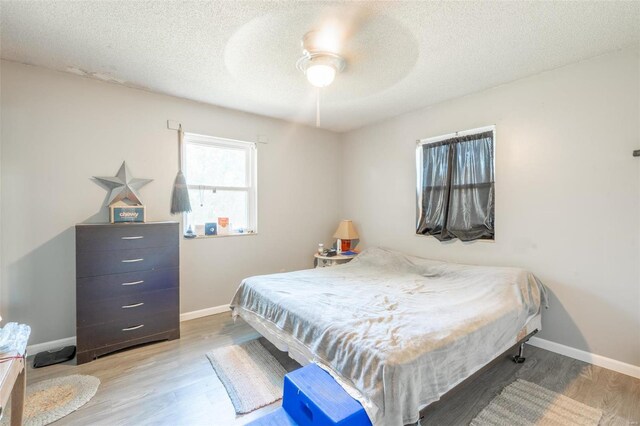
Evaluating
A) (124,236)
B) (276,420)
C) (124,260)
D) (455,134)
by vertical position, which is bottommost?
(276,420)

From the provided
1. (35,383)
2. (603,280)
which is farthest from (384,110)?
(35,383)

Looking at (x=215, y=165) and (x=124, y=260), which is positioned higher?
(x=215, y=165)

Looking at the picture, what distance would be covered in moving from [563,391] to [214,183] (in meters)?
3.75

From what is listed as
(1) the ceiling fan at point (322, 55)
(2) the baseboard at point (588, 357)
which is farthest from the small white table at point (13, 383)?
(2) the baseboard at point (588, 357)

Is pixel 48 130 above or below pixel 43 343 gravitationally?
above

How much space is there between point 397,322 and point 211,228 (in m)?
2.49

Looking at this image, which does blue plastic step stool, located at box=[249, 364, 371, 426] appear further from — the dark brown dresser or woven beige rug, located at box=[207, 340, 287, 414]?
the dark brown dresser

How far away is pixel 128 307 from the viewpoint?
8.44ft

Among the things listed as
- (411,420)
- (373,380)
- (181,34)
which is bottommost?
(411,420)

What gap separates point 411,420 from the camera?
4.48 ft

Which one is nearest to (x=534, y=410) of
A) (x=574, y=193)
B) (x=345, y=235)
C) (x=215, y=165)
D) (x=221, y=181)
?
(x=574, y=193)

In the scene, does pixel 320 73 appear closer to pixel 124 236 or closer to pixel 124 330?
pixel 124 236

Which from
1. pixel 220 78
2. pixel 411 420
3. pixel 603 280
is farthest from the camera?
pixel 220 78

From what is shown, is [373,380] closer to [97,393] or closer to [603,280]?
[97,393]
